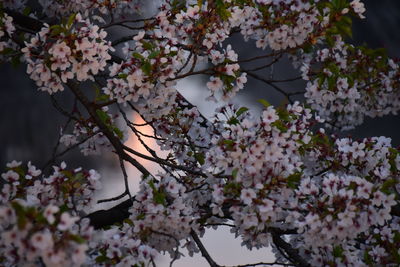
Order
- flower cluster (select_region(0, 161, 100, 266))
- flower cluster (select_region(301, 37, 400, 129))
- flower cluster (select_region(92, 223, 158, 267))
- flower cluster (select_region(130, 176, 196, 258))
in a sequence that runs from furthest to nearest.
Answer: flower cluster (select_region(301, 37, 400, 129)) < flower cluster (select_region(130, 176, 196, 258)) < flower cluster (select_region(92, 223, 158, 267)) < flower cluster (select_region(0, 161, 100, 266))

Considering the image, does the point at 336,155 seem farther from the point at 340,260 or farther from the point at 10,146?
the point at 10,146

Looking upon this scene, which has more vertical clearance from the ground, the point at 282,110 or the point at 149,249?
the point at 282,110

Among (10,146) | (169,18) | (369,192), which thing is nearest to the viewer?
(369,192)

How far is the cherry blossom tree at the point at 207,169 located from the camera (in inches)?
111

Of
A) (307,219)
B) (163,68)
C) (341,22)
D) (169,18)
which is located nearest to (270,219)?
(307,219)

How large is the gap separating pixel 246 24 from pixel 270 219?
4.95 feet

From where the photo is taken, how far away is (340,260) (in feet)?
10.5

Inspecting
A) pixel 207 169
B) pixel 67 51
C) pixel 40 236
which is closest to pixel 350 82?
pixel 207 169

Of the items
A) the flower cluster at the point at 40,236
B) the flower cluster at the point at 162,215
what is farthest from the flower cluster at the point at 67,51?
the flower cluster at the point at 40,236

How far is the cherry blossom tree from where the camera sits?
2816mm

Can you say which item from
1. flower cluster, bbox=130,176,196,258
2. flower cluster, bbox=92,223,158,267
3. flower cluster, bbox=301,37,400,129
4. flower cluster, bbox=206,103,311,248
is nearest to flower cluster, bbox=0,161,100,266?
flower cluster, bbox=92,223,158,267

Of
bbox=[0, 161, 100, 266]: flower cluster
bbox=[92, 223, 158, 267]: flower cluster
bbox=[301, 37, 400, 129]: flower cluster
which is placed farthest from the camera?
bbox=[301, 37, 400, 129]: flower cluster

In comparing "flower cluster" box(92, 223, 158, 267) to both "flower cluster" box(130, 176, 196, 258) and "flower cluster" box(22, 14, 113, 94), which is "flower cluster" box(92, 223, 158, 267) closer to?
"flower cluster" box(130, 176, 196, 258)

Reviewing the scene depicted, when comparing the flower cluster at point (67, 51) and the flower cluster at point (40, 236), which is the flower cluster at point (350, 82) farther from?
the flower cluster at point (40, 236)
